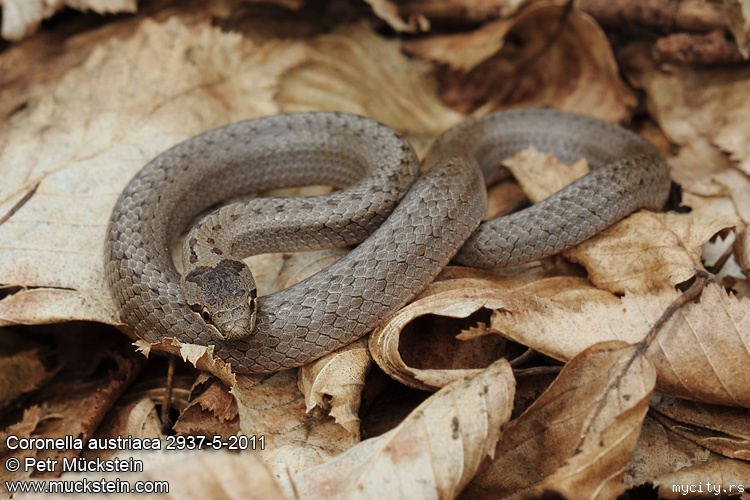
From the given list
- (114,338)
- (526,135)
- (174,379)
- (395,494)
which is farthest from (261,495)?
(526,135)

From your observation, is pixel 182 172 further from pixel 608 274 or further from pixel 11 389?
pixel 608 274

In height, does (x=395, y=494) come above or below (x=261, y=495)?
below

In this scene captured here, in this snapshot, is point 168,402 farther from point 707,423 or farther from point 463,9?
point 463,9

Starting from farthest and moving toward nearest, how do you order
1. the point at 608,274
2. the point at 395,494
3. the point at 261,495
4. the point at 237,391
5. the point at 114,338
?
the point at 114,338 → the point at 608,274 → the point at 237,391 → the point at 395,494 → the point at 261,495

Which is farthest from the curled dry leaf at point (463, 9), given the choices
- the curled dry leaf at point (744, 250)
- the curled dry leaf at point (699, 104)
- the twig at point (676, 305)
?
the twig at point (676, 305)

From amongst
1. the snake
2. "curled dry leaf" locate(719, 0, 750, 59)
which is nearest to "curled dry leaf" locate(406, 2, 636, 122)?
the snake

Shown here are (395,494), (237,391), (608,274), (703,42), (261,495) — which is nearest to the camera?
(261,495)
